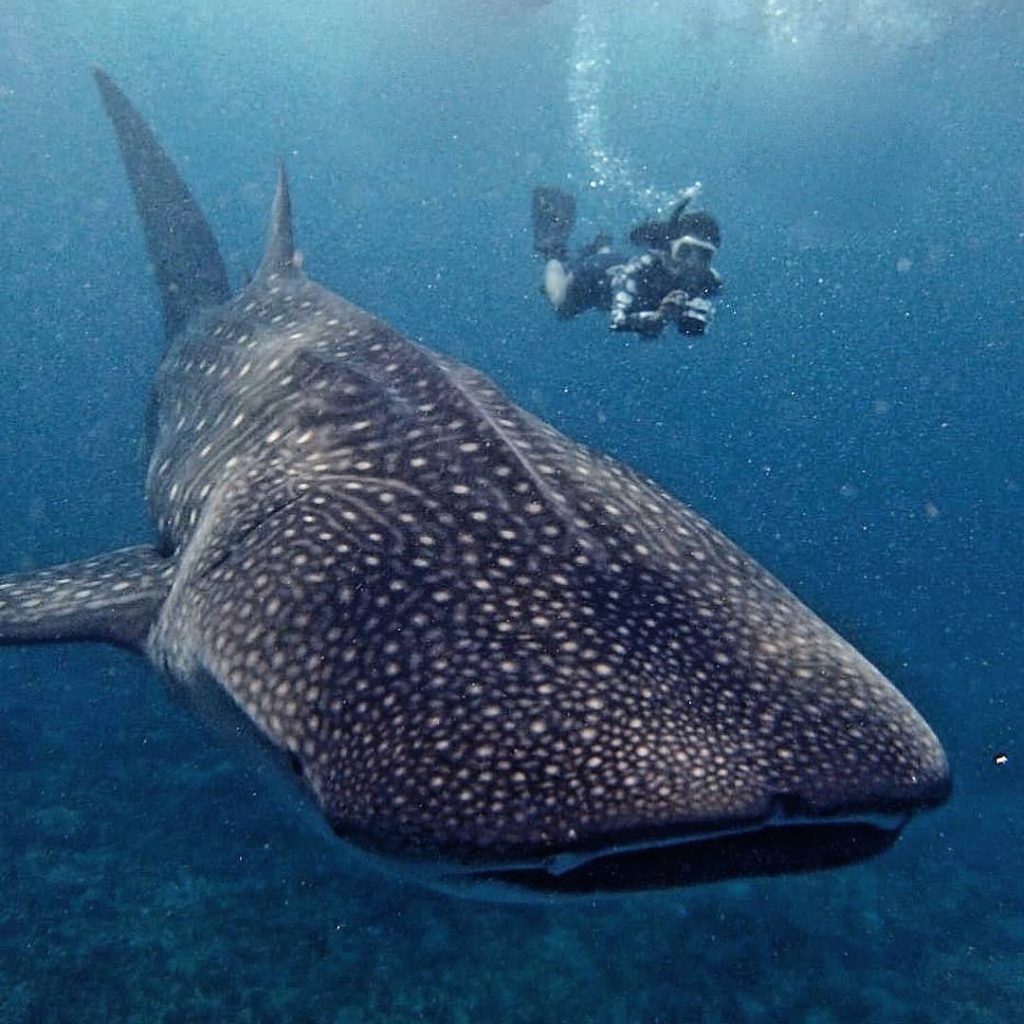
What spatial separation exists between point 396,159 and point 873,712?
62.0 m

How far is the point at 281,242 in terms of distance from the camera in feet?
25.2

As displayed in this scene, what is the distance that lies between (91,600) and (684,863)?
355cm

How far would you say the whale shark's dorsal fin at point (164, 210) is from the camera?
8422 millimetres

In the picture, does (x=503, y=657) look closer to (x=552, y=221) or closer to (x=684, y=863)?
(x=684, y=863)

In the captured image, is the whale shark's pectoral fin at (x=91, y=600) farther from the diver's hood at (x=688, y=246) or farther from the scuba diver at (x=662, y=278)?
the diver's hood at (x=688, y=246)

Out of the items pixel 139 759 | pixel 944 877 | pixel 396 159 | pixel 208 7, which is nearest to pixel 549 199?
pixel 139 759

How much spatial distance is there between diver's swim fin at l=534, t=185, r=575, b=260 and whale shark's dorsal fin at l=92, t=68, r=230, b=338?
6.53m

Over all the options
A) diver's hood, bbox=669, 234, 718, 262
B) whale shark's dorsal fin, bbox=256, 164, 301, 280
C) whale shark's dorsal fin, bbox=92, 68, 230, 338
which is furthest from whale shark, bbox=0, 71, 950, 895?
diver's hood, bbox=669, 234, 718, 262

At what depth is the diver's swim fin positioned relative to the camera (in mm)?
13859

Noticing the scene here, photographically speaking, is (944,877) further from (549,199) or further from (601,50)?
(601,50)

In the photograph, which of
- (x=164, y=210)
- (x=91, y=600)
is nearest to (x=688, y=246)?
(x=164, y=210)

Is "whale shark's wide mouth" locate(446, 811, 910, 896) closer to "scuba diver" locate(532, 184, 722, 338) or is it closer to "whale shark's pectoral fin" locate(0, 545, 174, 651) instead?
"whale shark's pectoral fin" locate(0, 545, 174, 651)

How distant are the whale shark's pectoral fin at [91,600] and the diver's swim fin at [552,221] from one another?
10232 mm

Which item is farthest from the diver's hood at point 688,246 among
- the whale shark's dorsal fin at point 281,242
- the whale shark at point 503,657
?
the whale shark at point 503,657
